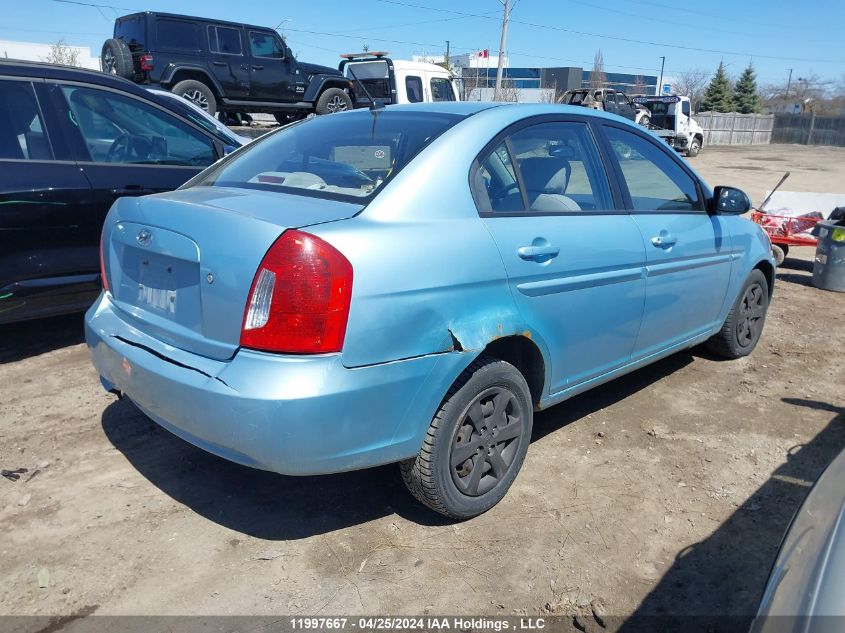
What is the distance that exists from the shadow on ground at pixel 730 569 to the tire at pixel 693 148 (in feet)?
101

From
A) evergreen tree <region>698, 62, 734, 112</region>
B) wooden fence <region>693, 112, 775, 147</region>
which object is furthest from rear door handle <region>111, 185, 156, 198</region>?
evergreen tree <region>698, 62, 734, 112</region>

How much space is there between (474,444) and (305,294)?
103 centimetres

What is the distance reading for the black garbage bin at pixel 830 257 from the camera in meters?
7.35

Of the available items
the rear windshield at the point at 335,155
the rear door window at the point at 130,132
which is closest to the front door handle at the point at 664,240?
the rear windshield at the point at 335,155

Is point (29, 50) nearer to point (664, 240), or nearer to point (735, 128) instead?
point (735, 128)

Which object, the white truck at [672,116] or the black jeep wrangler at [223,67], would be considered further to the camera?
the white truck at [672,116]

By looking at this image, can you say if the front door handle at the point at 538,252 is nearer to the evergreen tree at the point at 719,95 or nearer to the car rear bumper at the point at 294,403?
the car rear bumper at the point at 294,403

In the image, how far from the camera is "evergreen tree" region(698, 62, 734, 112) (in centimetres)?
6188

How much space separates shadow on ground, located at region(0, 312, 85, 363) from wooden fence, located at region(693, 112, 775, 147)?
44.0 m

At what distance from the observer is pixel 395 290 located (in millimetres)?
2484

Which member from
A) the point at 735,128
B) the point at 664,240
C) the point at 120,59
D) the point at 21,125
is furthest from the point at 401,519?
the point at 735,128

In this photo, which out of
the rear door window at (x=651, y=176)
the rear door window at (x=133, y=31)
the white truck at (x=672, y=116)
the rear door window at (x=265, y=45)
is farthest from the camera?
the white truck at (x=672, y=116)

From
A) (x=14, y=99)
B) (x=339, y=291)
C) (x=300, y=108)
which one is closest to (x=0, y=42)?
(x=300, y=108)

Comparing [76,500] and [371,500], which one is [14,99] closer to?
[76,500]
